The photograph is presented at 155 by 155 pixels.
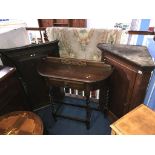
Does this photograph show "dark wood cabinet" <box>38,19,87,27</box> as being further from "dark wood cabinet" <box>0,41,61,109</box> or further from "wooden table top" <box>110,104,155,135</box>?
"wooden table top" <box>110,104,155,135</box>

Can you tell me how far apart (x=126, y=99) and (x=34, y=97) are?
1240mm

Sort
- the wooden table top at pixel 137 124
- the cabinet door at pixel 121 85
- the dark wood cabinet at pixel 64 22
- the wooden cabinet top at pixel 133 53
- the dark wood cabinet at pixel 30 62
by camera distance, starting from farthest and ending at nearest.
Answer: the dark wood cabinet at pixel 64 22 < the dark wood cabinet at pixel 30 62 < the cabinet door at pixel 121 85 < the wooden cabinet top at pixel 133 53 < the wooden table top at pixel 137 124

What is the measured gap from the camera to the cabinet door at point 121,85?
4.50 feet

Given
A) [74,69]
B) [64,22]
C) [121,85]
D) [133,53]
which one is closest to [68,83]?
[74,69]

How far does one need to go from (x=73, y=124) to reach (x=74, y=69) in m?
0.84

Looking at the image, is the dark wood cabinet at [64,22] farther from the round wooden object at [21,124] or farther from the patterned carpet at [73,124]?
the round wooden object at [21,124]

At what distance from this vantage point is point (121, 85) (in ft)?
5.01

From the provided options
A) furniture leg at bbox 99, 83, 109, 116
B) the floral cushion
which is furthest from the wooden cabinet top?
furniture leg at bbox 99, 83, 109, 116

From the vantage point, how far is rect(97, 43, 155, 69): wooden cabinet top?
119cm

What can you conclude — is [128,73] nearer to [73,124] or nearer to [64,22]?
[73,124]

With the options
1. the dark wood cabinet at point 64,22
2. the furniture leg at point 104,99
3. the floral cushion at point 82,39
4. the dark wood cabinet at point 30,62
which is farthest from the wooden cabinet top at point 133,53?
the dark wood cabinet at point 64,22

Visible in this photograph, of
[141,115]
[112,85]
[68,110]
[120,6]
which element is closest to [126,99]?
[112,85]

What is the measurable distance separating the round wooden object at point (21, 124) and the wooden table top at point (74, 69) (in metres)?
0.44
